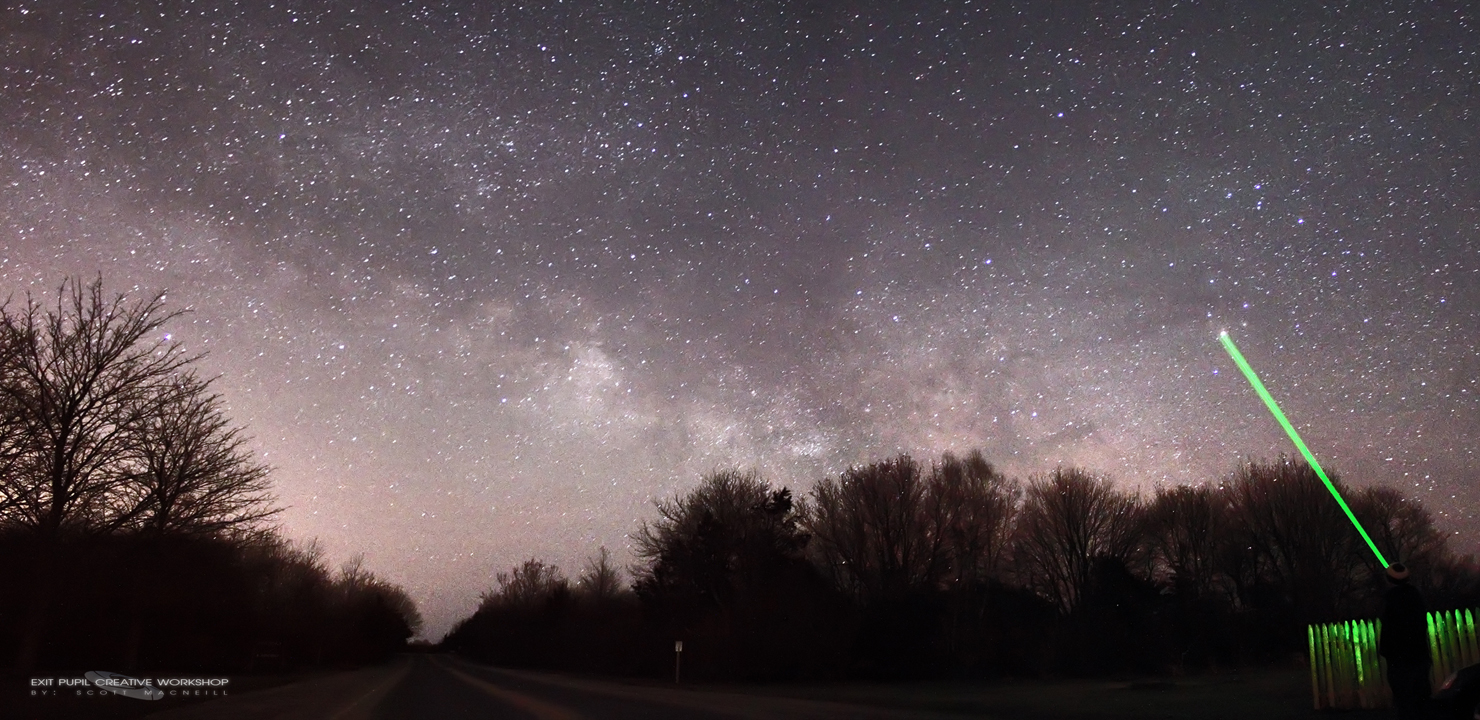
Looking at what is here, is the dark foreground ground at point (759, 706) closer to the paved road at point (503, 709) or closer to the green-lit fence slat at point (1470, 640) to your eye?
the paved road at point (503, 709)

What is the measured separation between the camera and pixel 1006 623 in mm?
48281

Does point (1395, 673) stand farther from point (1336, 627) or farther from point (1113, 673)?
point (1113, 673)

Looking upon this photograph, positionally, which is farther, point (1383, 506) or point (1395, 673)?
point (1383, 506)

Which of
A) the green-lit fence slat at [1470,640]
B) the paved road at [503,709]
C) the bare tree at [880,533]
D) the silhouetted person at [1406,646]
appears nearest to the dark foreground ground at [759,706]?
the paved road at [503,709]

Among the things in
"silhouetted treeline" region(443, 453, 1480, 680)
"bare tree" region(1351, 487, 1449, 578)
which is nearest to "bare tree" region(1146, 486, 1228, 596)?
"silhouetted treeline" region(443, 453, 1480, 680)

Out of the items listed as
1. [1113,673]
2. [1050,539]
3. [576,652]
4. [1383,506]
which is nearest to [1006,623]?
[1113,673]

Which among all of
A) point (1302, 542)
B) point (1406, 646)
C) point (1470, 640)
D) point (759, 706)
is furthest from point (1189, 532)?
point (1406, 646)

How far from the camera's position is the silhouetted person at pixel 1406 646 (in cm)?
804

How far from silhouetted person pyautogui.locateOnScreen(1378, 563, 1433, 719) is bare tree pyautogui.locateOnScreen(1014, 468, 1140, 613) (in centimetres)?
4911

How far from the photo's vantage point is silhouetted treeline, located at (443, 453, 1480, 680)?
4469 cm

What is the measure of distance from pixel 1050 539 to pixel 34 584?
170ft

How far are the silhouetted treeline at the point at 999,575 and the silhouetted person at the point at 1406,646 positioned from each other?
37.9 metres

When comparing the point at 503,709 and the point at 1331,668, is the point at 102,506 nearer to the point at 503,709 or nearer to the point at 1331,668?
the point at 503,709

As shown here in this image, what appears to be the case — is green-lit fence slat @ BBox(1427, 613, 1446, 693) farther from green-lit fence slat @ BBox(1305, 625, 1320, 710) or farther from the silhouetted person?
the silhouetted person
